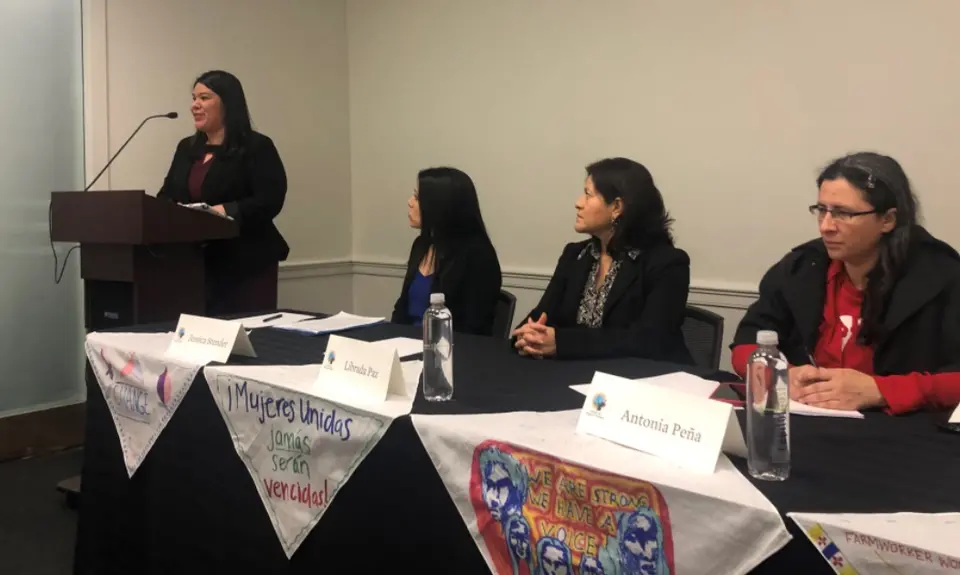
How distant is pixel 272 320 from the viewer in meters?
2.35

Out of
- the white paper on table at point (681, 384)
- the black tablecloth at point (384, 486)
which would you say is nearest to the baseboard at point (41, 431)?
the black tablecloth at point (384, 486)

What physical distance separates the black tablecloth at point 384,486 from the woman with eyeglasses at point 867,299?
114 millimetres

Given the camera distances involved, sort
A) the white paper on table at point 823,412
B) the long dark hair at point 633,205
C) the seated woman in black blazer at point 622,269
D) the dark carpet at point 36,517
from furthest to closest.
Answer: the dark carpet at point 36,517 < the long dark hair at point 633,205 < the seated woman in black blazer at point 622,269 < the white paper on table at point 823,412

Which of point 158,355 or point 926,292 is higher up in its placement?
point 926,292

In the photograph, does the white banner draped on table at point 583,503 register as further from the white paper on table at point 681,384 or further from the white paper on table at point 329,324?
the white paper on table at point 329,324

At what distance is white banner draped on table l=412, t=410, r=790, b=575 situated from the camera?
0.97m


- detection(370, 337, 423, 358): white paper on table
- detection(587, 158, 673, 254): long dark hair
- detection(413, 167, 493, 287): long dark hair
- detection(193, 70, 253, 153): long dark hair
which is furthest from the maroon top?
detection(587, 158, 673, 254): long dark hair

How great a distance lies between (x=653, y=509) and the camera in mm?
1034

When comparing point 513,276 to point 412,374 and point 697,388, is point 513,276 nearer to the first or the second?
point 412,374

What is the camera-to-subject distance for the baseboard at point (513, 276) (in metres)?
3.06

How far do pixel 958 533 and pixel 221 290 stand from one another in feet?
9.01

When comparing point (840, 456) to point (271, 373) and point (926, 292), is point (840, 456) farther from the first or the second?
point (271, 373)

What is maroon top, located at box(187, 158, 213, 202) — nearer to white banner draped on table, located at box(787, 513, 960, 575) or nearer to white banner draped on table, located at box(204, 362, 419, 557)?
white banner draped on table, located at box(204, 362, 419, 557)

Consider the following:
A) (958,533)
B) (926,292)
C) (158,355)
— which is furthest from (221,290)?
(958,533)
